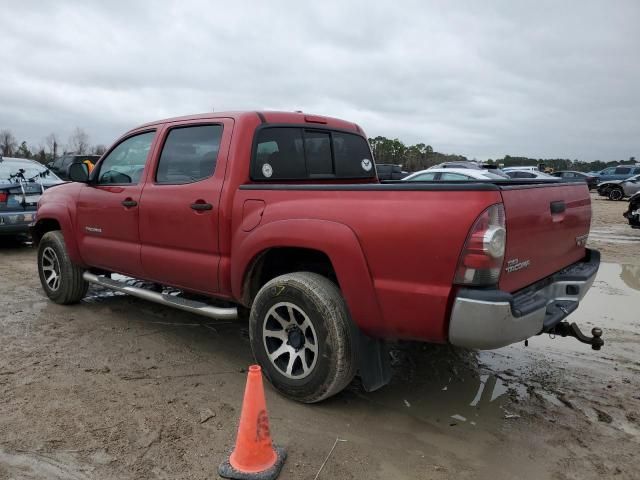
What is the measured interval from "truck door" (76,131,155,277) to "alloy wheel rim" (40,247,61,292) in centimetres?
71

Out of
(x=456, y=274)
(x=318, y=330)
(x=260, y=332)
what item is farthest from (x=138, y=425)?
(x=456, y=274)

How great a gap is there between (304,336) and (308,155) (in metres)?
1.66

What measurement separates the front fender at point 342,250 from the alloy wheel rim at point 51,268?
3.41 m

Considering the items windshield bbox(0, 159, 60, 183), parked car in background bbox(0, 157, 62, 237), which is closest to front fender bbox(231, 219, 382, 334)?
parked car in background bbox(0, 157, 62, 237)

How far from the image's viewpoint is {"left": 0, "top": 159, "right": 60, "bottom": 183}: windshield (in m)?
9.35

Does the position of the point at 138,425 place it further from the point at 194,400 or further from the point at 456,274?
the point at 456,274

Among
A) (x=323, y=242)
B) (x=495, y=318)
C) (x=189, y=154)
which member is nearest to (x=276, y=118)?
(x=189, y=154)

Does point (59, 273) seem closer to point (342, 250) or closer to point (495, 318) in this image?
point (342, 250)

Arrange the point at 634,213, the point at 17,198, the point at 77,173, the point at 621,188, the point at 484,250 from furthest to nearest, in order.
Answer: the point at 621,188 → the point at 634,213 → the point at 17,198 → the point at 77,173 → the point at 484,250

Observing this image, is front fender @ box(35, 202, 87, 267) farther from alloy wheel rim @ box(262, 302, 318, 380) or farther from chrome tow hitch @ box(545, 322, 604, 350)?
chrome tow hitch @ box(545, 322, 604, 350)

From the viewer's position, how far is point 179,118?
4.42m

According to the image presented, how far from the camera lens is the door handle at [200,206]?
3789 mm

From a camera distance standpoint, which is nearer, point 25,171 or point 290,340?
point 290,340

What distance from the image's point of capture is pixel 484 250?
2.62 meters
